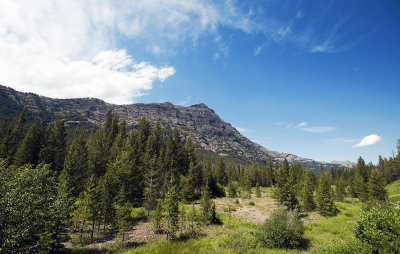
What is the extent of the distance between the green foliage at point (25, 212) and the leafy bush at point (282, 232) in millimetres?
27863

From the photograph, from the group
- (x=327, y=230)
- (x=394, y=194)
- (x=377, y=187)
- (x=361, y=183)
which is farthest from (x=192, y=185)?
(x=394, y=194)

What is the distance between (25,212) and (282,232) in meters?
31.6

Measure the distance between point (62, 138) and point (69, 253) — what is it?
70918 millimetres

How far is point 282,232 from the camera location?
27.0 meters

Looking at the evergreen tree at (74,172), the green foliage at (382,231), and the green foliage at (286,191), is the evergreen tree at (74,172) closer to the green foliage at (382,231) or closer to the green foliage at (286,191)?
the green foliage at (382,231)

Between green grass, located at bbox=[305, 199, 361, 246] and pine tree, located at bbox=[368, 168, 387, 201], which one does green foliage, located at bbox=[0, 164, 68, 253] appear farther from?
pine tree, located at bbox=[368, 168, 387, 201]

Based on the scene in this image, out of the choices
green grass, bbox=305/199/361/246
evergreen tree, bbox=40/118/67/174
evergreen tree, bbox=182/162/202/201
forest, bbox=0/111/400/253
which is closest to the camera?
forest, bbox=0/111/400/253

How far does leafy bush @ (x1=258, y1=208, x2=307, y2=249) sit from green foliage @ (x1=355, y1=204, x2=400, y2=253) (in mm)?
10386

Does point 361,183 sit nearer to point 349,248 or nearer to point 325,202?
point 325,202

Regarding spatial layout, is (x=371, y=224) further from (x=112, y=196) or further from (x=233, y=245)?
(x=112, y=196)

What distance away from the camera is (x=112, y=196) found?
34.1 m

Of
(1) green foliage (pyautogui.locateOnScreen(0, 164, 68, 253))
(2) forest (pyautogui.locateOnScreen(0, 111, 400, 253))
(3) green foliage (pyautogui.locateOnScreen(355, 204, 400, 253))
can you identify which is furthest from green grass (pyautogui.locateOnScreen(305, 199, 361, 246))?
(1) green foliage (pyautogui.locateOnScreen(0, 164, 68, 253))

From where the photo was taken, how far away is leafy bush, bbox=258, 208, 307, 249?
87.8 feet

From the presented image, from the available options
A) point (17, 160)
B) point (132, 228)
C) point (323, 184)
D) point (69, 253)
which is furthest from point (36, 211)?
point (323, 184)
